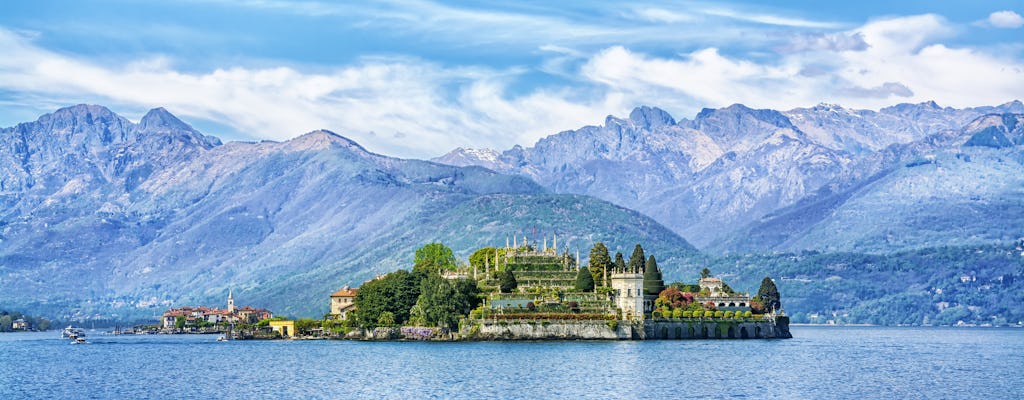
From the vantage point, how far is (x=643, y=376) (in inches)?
5556

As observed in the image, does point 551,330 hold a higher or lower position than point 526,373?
higher

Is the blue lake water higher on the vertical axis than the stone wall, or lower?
lower

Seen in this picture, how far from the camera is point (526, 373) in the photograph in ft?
474

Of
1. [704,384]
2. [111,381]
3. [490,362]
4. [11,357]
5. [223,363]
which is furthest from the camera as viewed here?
[11,357]

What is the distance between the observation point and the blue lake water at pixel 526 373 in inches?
5037

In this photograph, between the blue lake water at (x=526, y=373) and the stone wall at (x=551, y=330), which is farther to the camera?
the stone wall at (x=551, y=330)

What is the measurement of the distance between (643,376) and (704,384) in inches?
360

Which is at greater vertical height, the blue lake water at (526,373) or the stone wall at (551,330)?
the stone wall at (551,330)

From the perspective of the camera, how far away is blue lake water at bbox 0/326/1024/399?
12794 centimetres

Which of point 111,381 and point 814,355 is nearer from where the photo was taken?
point 111,381

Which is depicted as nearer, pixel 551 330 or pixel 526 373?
pixel 526 373

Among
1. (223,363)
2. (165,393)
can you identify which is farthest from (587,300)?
(165,393)

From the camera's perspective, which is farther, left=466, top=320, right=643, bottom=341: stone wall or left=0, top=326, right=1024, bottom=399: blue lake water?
left=466, top=320, right=643, bottom=341: stone wall

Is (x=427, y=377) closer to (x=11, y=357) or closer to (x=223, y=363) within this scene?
(x=223, y=363)
